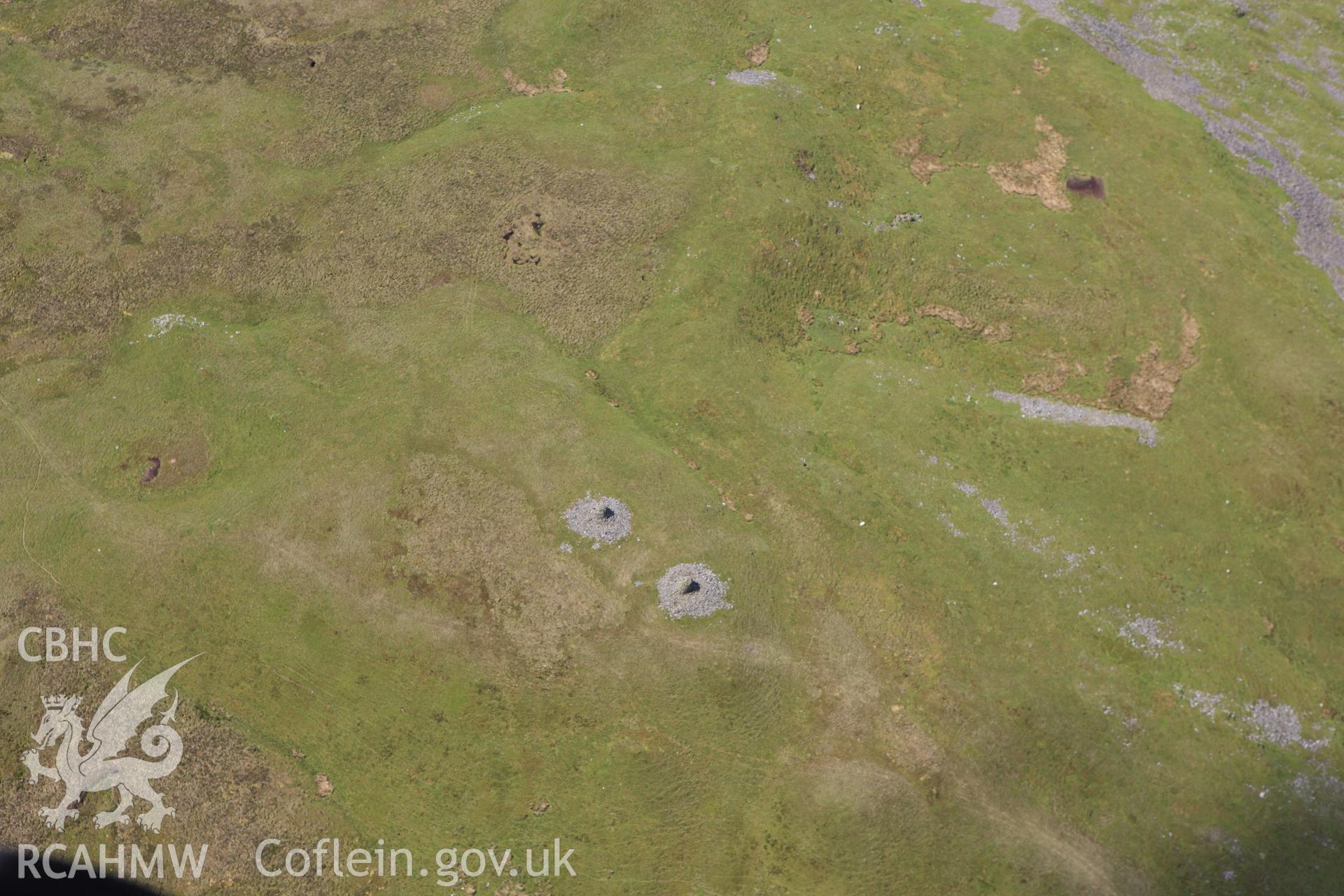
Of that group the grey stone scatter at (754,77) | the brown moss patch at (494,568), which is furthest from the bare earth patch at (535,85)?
the brown moss patch at (494,568)

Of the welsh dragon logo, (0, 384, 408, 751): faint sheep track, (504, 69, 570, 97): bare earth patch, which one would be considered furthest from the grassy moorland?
(504, 69, 570, 97): bare earth patch

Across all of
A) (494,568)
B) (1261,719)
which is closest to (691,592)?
(494,568)

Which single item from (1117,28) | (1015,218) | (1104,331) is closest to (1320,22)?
(1117,28)

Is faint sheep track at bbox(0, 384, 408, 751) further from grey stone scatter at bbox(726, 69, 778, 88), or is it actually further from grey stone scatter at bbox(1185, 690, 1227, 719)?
grey stone scatter at bbox(726, 69, 778, 88)

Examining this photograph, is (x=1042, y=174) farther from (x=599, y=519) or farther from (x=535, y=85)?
(x=599, y=519)

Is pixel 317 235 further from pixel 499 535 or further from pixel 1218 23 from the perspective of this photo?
pixel 1218 23
